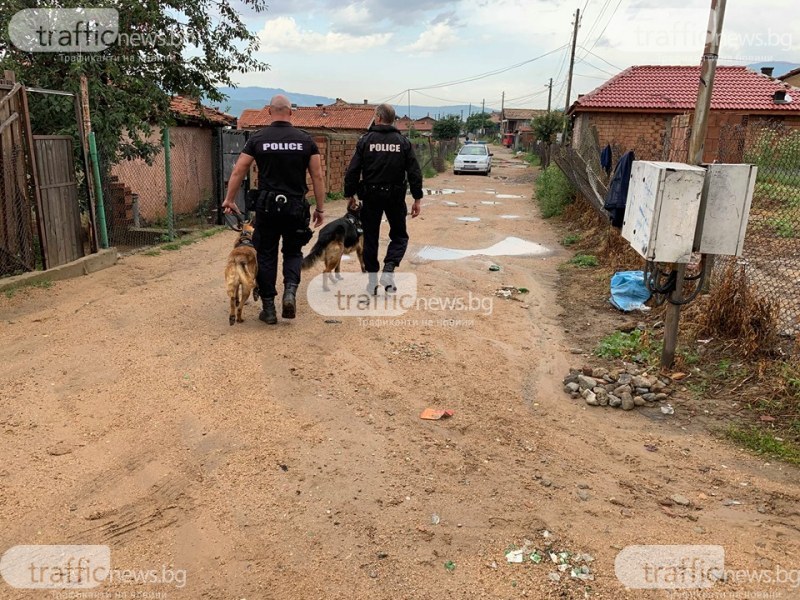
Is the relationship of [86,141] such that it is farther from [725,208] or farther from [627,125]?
[627,125]

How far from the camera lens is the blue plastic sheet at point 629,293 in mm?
6113

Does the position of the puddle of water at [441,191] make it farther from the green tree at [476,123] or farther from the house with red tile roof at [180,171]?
the green tree at [476,123]

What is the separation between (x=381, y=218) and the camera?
6195 millimetres

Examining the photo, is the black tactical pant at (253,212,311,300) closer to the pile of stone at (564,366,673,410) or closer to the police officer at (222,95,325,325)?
the police officer at (222,95,325,325)

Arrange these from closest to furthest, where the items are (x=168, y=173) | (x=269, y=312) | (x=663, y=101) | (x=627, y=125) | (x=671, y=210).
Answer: (x=671, y=210) < (x=269, y=312) < (x=168, y=173) < (x=663, y=101) < (x=627, y=125)

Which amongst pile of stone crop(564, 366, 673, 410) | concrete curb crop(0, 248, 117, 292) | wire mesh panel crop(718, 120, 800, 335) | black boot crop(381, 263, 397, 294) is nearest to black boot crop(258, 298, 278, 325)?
black boot crop(381, 263, 397, 294)

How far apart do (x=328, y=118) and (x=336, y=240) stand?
3557 cm

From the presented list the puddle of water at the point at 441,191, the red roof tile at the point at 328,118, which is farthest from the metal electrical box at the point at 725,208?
the red roof tile at the point at 328,118

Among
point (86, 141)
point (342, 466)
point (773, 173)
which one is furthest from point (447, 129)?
point (342, 466)

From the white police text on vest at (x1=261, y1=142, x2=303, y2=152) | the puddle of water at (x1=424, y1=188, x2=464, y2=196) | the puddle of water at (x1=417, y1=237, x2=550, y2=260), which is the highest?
the white police text on vest at (x1=261, y1=142, x2=303, y2=152)

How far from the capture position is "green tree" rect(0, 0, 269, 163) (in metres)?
7.79

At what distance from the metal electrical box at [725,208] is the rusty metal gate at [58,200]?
684cm

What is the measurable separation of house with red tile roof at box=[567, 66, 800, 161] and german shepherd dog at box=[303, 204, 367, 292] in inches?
589

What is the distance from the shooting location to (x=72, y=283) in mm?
6809
